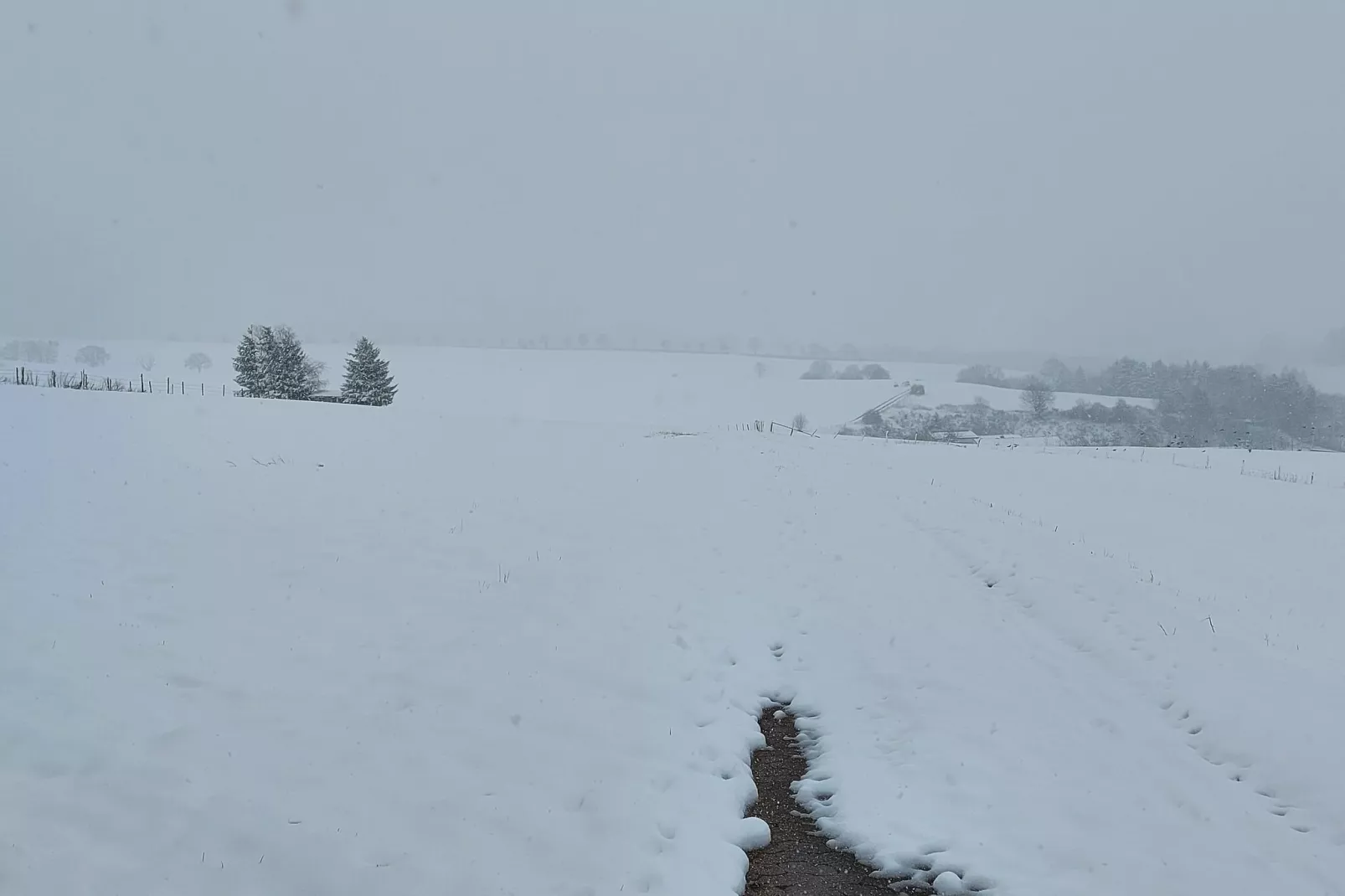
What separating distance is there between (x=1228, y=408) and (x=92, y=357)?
542 feet

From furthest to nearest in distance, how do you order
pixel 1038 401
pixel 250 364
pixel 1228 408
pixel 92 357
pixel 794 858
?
pixel 92 357 < pixel 1228 408 < pixel 1038 401 < pixel 250 364 < pixel 794 858

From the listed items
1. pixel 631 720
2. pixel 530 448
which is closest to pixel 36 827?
pixel 631 720

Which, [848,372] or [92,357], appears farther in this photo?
[848,372]

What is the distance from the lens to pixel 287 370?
46.2 meters

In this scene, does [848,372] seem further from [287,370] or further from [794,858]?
[794,858]

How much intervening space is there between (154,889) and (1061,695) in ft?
30.4

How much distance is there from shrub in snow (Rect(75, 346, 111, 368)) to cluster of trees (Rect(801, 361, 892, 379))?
112188 mm

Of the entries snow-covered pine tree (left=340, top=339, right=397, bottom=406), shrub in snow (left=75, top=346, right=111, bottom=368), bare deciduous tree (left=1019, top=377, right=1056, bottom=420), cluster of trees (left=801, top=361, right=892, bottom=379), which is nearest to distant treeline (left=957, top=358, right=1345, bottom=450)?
bare deciduous tree (left=1019, top=377, right=1056, bottom=420)

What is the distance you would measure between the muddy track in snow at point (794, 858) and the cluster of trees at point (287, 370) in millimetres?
44315

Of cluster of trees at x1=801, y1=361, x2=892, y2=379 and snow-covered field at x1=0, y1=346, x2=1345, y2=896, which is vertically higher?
cluster of trees at x1=801, y1=361, x2=892, y2=379

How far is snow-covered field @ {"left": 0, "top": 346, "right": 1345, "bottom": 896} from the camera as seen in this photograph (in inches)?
205

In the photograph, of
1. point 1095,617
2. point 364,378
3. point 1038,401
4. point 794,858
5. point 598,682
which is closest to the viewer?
point 794,858

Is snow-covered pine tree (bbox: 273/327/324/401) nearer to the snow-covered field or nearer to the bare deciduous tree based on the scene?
the snow-covered field

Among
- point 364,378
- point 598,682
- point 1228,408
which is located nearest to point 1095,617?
point 598,682
